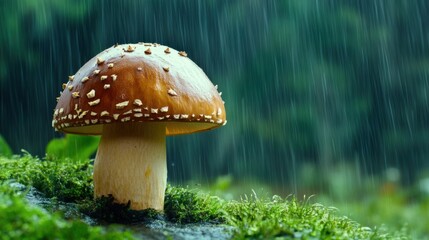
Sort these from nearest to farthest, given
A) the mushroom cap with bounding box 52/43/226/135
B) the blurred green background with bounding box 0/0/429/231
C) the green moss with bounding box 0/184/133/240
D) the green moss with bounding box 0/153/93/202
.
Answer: the green moss with bounding box 0/184/133/240 → the mushroom cap with bounding box 52/43/226/135 → the green moss with bounding box 0/153/93/202 → the blurred green background with bounding box 0/0/429/231

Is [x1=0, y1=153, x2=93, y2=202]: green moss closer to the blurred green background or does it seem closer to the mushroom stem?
the mushroom stem

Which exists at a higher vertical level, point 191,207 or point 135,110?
point 135,110

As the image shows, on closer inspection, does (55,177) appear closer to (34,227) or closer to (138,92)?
(138,92)

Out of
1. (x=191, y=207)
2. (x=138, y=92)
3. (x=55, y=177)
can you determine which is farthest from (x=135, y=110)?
(x=55, y=177)

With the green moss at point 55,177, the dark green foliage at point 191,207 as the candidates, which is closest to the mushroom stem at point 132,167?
the dark green foliage at point 191,207

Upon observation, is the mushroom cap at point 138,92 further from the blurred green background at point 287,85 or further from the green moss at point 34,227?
the blurred green background at point 287,85

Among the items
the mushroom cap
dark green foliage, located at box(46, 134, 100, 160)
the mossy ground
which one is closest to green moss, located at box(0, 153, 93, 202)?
the mossy ground
